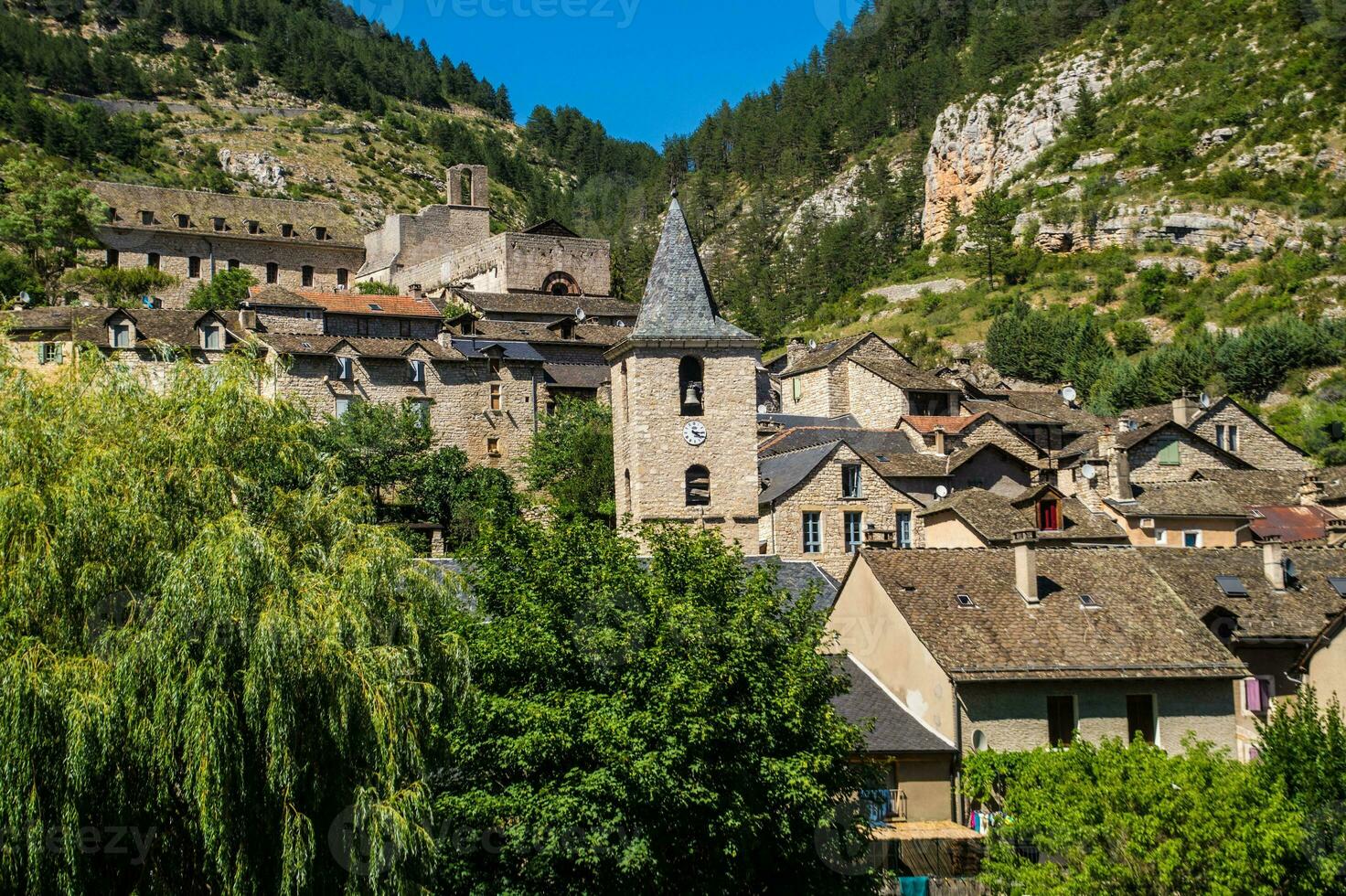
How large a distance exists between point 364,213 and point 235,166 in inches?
455

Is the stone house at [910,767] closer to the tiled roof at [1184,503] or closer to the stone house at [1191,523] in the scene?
the stone house at [1191,523]

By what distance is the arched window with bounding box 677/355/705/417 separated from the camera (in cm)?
3566

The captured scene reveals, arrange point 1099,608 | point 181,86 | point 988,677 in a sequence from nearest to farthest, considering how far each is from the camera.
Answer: point 988,677, point 1099,608, point 181,86

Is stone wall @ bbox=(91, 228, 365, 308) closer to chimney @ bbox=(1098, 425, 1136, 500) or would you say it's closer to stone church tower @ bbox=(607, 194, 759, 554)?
stone church tower @ bbox=(607, 194, 759, 554)

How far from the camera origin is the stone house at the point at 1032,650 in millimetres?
25828

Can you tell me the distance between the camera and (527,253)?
7350 cm

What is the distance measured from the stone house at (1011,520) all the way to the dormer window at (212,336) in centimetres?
2906

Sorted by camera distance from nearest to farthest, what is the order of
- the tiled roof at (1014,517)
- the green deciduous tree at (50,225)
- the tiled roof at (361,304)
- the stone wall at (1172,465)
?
1. the tiled roof at (1014,517)
2. the stone wall at (1172,465)
3. the tiled roof at (361,304)
4. the green deciduous tree at (50,225)

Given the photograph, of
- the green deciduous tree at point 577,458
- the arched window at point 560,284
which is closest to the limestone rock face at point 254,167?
the arched window at point 560,284

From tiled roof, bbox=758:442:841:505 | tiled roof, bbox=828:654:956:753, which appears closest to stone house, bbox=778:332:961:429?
tiled roof, bbox=758:442:841:505

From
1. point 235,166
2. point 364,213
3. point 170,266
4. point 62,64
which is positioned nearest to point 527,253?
point 170,266

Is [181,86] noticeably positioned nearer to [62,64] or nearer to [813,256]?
[62,64]

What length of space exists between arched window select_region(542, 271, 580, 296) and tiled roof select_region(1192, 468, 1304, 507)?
A: 3853 centimetres

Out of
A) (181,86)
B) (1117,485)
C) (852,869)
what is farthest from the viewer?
(181,86)
